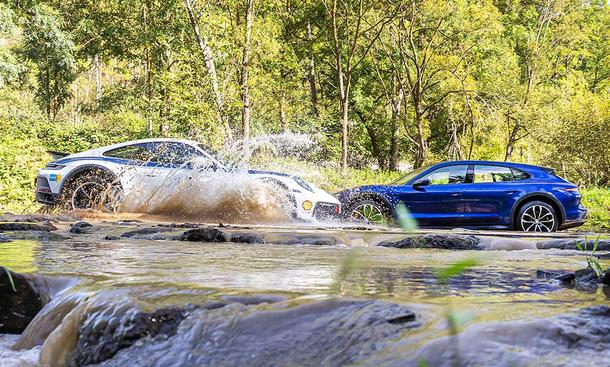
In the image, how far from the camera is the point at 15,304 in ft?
11.0

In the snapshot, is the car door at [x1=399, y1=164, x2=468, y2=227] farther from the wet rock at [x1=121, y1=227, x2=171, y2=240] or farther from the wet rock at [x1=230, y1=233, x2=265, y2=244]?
the wet rock at [x1=121, y1=227, x2=171, y2=240]

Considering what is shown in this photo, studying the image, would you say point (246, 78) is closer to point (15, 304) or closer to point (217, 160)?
point (217, 160)

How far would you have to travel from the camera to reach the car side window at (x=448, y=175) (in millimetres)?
11898

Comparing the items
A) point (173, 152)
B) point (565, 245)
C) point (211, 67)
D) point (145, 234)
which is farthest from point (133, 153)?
point (211, 67)

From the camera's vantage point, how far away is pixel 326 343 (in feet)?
7.53

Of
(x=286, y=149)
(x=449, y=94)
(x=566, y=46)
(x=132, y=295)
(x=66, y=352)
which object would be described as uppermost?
(x=566, y=46)

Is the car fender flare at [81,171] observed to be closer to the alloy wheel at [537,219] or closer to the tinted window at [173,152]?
the tinted window at [173,152]

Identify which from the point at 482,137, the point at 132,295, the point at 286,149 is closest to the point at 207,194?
the point at 132,295

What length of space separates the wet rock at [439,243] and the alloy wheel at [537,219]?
488cm

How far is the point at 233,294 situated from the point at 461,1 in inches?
1077

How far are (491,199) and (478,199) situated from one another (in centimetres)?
22

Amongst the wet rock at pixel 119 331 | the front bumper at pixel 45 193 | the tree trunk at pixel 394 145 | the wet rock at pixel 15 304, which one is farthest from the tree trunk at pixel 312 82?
the wet rock at pixel 119 331

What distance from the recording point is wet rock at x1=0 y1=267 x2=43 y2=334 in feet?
10.9

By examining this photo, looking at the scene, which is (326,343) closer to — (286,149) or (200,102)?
(200,102)
